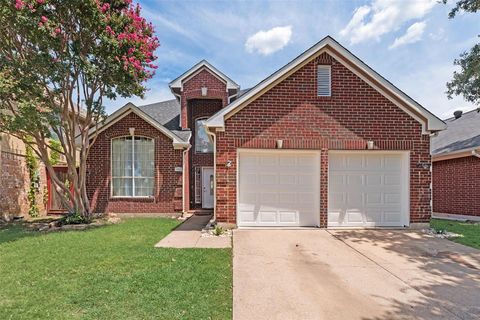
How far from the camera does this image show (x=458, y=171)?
13570 mm

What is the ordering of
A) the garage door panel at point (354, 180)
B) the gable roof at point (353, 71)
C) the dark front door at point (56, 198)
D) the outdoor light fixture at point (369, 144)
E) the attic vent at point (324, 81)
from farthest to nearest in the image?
the dark front door at point (56, 198) → the garage door panel at point (354, 180) → the attic vent at point (324, 81) → the outdoor light fixture at point (369, 144) → the gable roof at point (353, 71)

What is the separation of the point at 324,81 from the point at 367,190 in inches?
146

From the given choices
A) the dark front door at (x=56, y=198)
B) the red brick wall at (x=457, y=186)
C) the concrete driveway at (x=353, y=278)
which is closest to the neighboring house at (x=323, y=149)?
the concrete driveway at (x=353, y=278)

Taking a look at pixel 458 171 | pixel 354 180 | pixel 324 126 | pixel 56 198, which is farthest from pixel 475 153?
pixel 56 198

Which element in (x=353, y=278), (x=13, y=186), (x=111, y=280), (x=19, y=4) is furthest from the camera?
(x=13, y=186)

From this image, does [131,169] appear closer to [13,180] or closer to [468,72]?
[13,180]

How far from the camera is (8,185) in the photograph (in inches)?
508

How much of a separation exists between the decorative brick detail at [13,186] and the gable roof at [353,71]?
905 cm

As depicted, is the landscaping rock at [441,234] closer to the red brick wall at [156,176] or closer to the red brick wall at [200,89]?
the red brick wall at [156,176]

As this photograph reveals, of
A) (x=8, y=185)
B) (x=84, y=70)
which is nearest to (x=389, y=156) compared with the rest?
(x=84, y=70)

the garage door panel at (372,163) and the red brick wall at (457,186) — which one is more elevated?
the garage door panel at (372,163)

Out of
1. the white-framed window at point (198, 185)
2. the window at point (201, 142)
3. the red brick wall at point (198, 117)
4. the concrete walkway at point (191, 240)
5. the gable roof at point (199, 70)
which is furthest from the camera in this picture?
the window at point (201, 142)

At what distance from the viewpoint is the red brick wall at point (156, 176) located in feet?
44.2

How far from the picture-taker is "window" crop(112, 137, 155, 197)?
1362 centimetres
